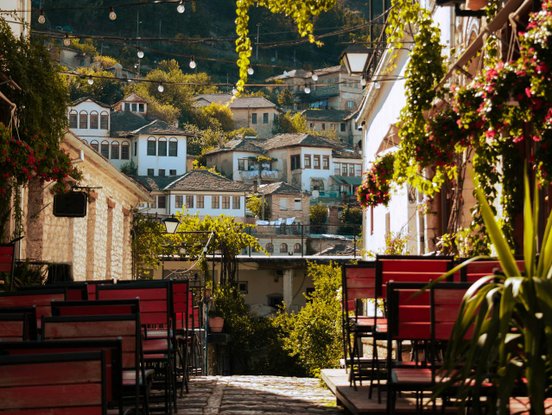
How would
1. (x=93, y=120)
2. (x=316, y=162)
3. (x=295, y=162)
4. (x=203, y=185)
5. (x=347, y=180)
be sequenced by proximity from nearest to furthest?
(x=203, y=185) < (x=93, y=120) < (x=347, y=180) < (x=295, y=162) < (x=316, y=162)

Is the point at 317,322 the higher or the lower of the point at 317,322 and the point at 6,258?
the lower

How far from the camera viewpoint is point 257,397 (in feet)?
31.3

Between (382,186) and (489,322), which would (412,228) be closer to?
(382,186)

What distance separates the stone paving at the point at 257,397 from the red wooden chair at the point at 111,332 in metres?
2.21

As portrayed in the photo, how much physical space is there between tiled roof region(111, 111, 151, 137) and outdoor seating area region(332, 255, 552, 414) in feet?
335

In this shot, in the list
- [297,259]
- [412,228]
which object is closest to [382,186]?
[412,228]

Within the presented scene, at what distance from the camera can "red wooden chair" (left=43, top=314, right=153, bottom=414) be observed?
5.70 m

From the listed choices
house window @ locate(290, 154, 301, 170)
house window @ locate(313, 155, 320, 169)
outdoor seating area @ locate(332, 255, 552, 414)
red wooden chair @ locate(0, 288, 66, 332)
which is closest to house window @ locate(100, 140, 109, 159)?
house window @ locate(290, 154, 301, 170)

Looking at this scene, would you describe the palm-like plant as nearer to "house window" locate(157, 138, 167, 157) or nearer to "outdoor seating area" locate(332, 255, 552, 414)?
"outdoor seating area" locate(332, 255, 552, 414)

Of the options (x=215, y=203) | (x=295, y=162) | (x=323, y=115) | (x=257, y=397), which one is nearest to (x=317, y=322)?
(x=257, y=397)

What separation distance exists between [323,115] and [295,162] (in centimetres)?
3217

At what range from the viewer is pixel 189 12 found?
172875 mm

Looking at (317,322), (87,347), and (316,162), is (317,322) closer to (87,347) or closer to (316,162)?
(87,347)

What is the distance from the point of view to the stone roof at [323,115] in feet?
489
